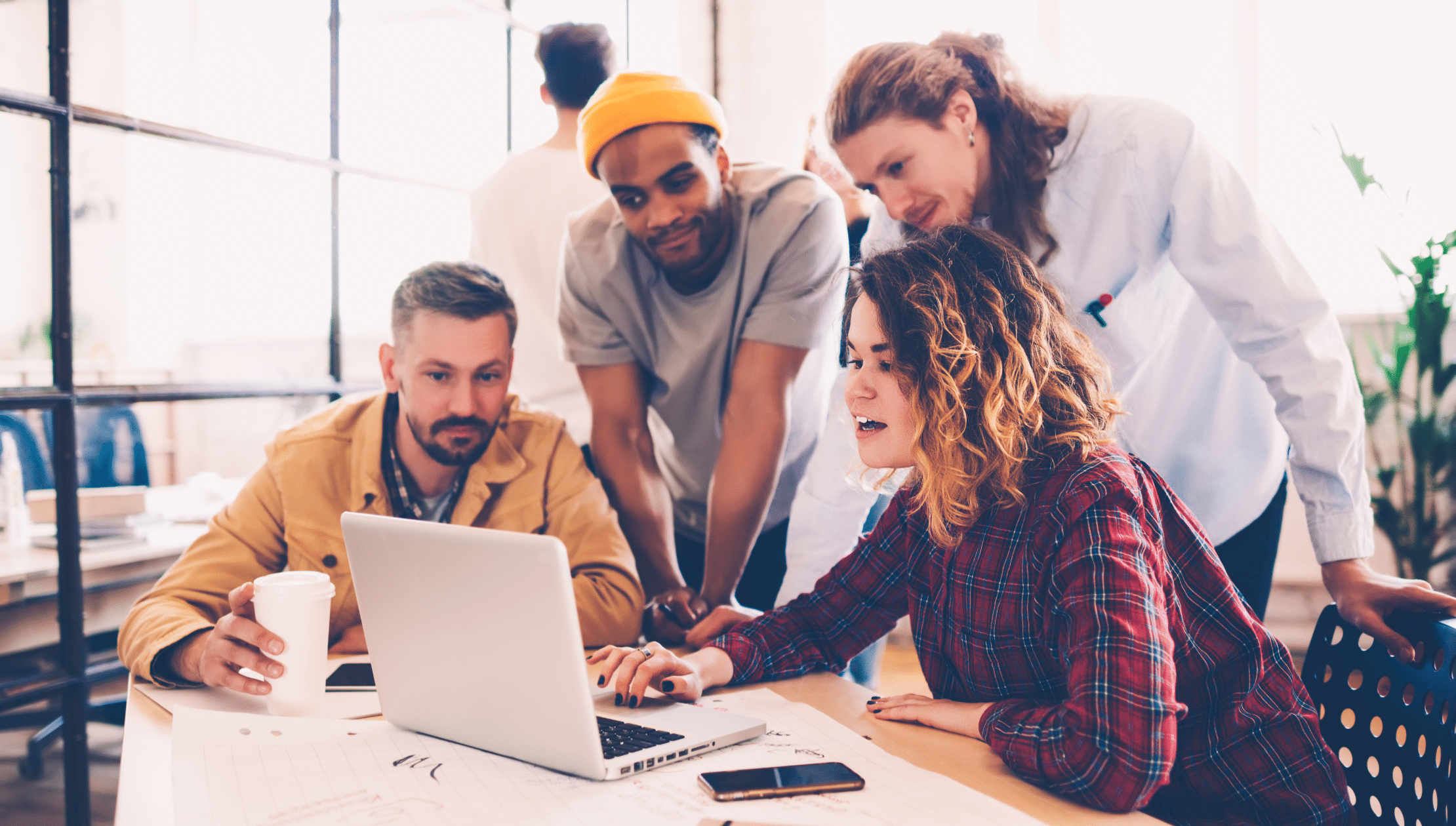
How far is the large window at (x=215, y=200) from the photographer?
1494 millimetres

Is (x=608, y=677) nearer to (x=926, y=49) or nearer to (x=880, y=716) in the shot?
→ (x=880, y=716)

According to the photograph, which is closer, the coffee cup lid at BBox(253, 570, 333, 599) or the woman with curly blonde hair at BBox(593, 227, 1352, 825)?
the woman with curly blonde hair at BBox(593, 227, 1352, 825)

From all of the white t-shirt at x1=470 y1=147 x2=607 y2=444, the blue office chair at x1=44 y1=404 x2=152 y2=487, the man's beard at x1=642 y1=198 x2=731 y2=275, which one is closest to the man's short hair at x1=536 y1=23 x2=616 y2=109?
the white t-shirt at x1=470 y1=147 x2=607 y2=444

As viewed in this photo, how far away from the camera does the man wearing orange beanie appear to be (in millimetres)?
1494

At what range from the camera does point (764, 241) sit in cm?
161

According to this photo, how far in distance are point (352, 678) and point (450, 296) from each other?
1.98 ft

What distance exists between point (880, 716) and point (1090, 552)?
0.92ft

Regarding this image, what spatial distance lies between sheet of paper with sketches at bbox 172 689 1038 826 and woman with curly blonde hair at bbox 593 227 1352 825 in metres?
0.12

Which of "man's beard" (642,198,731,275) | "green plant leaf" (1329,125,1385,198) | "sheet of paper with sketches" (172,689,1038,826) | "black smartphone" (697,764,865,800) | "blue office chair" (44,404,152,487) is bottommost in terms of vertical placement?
"sheet of paper with sketches" (172,689,1038,826)

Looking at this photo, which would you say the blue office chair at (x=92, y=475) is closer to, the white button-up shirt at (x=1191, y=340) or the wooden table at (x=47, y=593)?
the wooden table at (x=47, y=593)

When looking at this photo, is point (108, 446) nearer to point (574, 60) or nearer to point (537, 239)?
point (537, 239)

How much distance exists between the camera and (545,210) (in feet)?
6.93

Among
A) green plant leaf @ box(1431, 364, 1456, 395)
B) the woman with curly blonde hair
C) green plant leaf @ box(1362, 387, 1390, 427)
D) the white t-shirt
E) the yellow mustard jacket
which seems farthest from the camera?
green plant leaf @ box(1362, 387, 1390, 427)

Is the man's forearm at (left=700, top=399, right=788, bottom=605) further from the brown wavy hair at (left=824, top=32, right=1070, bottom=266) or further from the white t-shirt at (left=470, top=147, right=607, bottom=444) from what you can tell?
the white t-shirt at (left=470, top=147, right=607, bottom=444)
